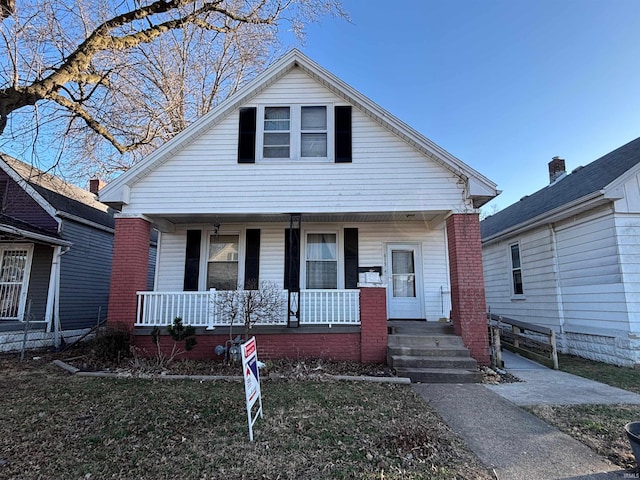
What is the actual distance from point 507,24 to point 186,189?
11216 millimetres

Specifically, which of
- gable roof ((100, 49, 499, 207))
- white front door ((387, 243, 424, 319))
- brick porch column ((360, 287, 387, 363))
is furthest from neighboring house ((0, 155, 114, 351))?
white front door ((387, 243, 424, 319))

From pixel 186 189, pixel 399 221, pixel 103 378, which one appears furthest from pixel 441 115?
pixel 103 378

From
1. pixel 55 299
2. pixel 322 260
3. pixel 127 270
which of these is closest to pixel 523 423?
pixel 322 260

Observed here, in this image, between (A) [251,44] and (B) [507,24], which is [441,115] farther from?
(A) [251,44]

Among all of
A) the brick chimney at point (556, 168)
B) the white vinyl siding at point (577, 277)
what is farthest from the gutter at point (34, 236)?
the brick chimney at point (556, 168)

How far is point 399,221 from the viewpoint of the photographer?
975 centimetres

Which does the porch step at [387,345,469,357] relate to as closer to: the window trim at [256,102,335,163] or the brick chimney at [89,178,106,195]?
the window trim at [256,102,335,163]

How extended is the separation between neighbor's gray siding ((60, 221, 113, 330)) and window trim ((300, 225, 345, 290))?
8.01 m

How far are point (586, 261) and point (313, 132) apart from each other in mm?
7713

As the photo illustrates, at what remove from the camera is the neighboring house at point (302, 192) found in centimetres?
774

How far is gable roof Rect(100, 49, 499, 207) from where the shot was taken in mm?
7928

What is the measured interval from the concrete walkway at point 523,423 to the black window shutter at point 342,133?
208 inches

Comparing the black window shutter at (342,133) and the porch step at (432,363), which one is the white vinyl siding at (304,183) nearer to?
the black window shutter at (342,133)

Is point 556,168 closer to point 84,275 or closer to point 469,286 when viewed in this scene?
point 469,286
